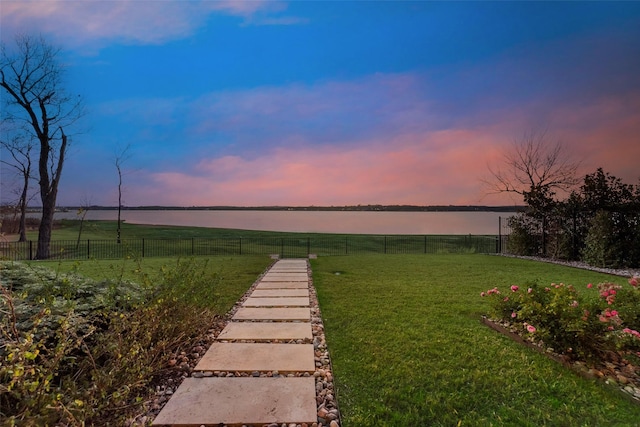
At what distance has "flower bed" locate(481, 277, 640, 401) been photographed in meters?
2.88

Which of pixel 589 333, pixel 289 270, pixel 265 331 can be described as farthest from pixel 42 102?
pixel 589 333

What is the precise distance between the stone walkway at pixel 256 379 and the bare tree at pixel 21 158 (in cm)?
1796

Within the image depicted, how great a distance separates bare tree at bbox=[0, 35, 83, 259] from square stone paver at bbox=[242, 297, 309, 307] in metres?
13.6

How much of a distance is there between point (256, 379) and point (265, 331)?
1.16 metres

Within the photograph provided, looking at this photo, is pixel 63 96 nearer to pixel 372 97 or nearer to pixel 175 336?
pixel 372 97

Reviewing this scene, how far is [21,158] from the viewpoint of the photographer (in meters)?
17.8

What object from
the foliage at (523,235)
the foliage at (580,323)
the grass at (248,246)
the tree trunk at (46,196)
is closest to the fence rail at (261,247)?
the grass at (248,246)

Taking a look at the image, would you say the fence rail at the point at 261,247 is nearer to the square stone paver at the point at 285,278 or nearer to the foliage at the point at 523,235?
the foliage at the point at 523,235

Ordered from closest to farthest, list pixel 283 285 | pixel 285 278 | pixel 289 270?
pixel 283 285 → pixel 285 278 → pixel 289 270

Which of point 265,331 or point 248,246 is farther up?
point 265,331

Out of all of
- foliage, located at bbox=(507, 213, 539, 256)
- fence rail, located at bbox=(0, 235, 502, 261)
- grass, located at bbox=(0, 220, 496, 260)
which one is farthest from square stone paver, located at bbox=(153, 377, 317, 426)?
foliage, located at bbox=(507, 213, 539, 256)

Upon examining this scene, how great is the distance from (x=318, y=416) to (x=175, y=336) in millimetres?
1856

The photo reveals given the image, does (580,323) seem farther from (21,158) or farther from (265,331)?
(21,158)

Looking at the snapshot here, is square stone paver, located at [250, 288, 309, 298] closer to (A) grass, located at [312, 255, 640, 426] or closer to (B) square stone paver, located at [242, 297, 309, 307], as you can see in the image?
(B) square stone paver, located at [242, 297, 309, 307]
